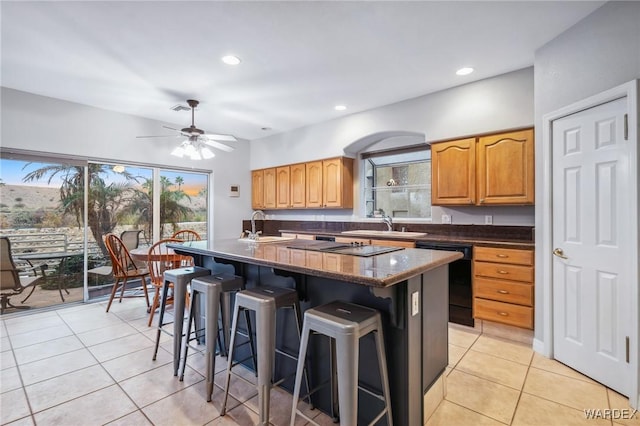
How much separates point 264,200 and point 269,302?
4.29m

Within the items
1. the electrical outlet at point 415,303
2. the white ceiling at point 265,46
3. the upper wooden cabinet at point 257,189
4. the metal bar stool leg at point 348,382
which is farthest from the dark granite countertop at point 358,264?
the upper wooden cabinet at point 257,189

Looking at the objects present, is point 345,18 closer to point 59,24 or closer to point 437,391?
point 59,24

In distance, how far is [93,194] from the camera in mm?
4223

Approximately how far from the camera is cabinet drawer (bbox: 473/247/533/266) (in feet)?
9.16

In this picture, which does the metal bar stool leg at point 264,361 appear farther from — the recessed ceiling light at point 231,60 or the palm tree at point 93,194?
the palm tree at point 93,194

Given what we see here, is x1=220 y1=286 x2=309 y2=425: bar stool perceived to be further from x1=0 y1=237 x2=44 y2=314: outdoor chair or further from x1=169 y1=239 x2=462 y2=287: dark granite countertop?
x1=0 y1=237 x2=44 y2=314: outdoor chair

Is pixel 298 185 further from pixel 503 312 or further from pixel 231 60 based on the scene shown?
pixel 503 312

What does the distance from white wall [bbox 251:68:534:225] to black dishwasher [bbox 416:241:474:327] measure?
665 mm

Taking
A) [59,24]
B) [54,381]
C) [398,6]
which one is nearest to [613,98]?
[398,6]

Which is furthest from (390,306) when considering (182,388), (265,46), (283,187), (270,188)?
(270,188)

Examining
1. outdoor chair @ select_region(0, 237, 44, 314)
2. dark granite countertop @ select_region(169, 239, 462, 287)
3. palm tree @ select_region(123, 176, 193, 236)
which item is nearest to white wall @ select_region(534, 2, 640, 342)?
dark granite countertop @ select_region(169, 239, 462, 287)

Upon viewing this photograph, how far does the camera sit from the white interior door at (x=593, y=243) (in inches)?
80.9

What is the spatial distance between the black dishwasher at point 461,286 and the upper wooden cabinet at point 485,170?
0.59 m

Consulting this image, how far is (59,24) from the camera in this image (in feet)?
7.68
